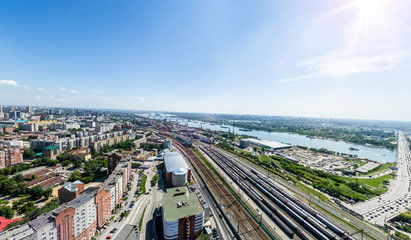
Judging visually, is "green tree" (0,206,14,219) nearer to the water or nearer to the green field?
the green field

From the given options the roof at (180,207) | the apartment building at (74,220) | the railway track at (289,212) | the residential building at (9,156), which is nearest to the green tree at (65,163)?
the residential building at (9,156)

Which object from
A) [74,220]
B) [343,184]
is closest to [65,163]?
[74,220]

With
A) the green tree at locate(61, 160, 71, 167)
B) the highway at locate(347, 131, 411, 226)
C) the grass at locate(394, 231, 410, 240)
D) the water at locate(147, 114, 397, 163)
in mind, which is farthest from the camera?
the water at locate(147, 114, 397, 163)

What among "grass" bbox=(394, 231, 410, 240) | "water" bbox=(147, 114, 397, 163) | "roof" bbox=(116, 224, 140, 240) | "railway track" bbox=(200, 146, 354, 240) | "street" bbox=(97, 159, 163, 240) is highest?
"roof" bbox=(116, 224, 140, 240)

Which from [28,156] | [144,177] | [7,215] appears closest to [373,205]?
[144,177]

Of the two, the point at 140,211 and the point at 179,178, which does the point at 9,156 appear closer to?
the point at 140,211

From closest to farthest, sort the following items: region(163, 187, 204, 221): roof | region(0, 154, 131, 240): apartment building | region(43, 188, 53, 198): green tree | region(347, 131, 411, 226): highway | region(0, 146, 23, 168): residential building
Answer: region(0, 154, 131, 240): apartment building
region(163, 187, 204, 221): roof
region(347, 131, 411, 226): highway
region(43, 188, 53, 198): green tree
region(0, 146, 23, 168): residential building

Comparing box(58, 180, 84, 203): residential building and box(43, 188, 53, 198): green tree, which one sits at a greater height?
box(58, 180, 84, 203): residential building

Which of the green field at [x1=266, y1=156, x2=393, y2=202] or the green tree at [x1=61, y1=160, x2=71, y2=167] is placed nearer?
the green field at [x1=266, y1=156, x2=393, y2=202]

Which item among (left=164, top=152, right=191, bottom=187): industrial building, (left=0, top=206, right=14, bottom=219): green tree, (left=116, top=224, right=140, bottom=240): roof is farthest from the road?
(left=0, top=206, right=14, bottom=219): green tree

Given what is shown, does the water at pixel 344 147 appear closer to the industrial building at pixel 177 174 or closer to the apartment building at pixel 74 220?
the industrial building at pixel 177 174
